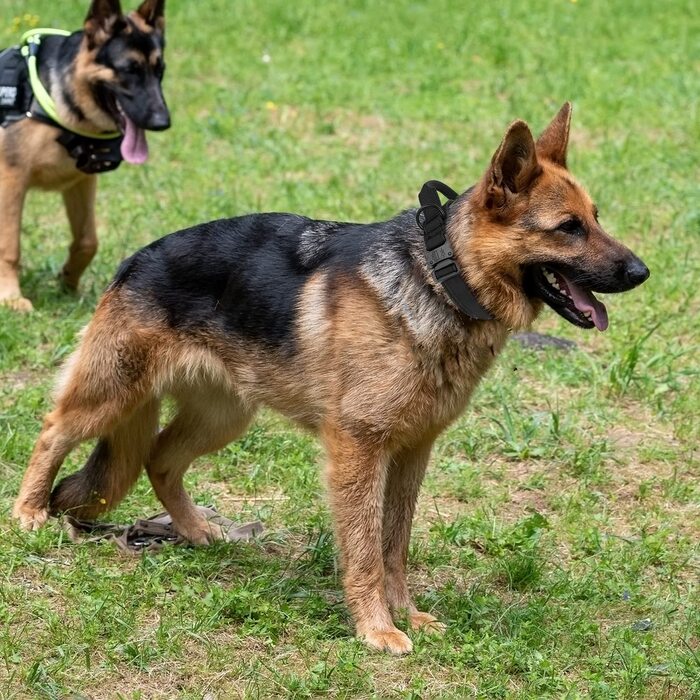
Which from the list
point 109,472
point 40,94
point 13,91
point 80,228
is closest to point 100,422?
point 109,472

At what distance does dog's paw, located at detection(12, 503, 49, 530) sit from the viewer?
5234 mm

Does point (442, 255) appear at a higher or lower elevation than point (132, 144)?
higher

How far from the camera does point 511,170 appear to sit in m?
4.47

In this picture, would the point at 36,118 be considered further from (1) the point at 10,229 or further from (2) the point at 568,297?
(2) the point at 568,297

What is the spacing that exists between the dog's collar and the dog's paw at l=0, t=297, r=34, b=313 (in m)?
3.84

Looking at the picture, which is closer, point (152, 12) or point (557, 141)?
point (557, 141)

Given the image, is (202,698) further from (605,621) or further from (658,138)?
(658,138)

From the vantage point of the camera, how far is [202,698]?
4125mm

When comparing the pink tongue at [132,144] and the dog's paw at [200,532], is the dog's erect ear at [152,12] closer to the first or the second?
the pink tongue at [132,144]

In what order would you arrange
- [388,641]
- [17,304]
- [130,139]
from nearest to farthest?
[388,641] < [17,304] < [130,139]

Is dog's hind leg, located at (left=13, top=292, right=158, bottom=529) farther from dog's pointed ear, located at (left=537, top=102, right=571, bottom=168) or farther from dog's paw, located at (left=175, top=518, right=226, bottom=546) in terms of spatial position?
dog's pointed ear, located at (left=537, top=102, right=571, bottom=168)

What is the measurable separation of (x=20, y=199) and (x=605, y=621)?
194 inches

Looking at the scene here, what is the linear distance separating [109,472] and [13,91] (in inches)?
144

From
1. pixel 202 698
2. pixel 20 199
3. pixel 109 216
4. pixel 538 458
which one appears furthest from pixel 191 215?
pixel 202 698
